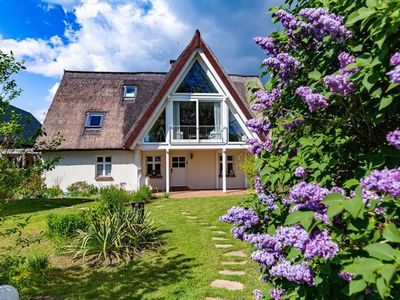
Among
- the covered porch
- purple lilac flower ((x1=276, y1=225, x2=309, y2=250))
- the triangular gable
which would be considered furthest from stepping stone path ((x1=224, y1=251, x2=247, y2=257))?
the covered porch

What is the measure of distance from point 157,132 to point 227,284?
13679 mm

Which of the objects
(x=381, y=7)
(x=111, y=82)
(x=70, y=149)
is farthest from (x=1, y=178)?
(x=111, y=82)

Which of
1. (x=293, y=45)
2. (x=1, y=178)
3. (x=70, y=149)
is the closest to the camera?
(x=293, y=45)

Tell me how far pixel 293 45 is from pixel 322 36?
0.42 metres

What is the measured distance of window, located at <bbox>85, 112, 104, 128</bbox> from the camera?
20.9m

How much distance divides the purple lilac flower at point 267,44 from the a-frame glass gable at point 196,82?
16.0 m

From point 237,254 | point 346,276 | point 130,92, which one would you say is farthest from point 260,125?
point 130,92

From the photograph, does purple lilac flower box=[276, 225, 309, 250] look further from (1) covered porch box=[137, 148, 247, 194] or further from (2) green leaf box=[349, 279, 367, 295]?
(1) covered porch box=[137, 148, 247, 194]

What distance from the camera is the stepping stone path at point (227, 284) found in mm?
5180

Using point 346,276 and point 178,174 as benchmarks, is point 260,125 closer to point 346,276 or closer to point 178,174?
point 346,276

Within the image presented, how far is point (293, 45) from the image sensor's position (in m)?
2.63

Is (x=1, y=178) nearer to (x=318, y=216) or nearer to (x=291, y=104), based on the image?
(x=291, y=104)

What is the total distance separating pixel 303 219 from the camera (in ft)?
5.08

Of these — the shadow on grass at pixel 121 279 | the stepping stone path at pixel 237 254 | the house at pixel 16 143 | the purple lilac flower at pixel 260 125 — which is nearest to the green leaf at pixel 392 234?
the purple lilac flower at pixel 260 125
